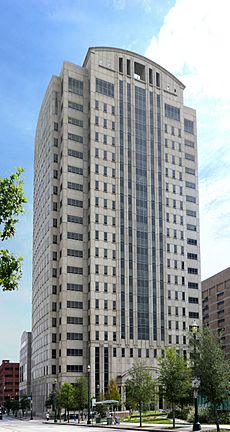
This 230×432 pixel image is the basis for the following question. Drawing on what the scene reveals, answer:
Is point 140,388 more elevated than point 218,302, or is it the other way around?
point 218,302

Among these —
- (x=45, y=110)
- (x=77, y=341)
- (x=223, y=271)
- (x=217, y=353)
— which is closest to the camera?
(x=217, y=353)

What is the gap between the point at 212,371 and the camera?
3919 centimetres

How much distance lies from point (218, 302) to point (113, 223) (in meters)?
59.5

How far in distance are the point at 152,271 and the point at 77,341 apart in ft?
73.5

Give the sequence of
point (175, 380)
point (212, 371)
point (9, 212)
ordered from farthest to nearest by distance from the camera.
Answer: point (175, 380)
point (212, 371)
point (9, 212)

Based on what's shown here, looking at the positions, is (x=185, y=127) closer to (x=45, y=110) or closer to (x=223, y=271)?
(x=45, y=110)

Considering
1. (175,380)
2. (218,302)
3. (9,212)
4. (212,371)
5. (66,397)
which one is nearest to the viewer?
(9,212)

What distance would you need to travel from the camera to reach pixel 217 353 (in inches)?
1564

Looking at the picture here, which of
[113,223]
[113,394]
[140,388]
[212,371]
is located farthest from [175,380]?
[113,223]

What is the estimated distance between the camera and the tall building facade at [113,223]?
114 metres

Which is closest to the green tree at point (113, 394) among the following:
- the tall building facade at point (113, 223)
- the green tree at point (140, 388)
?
the tall building facade at point (113, 223)

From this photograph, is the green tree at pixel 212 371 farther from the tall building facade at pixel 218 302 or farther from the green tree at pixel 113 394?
the tall building facade at pixel 218 302

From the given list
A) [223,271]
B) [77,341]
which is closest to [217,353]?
[77,341]

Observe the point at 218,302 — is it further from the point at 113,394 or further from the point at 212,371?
the point at 212,371
